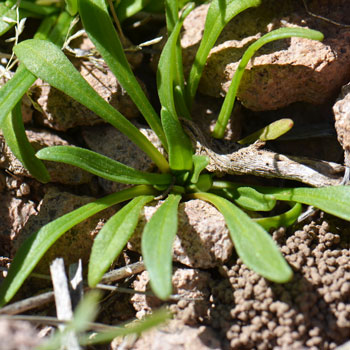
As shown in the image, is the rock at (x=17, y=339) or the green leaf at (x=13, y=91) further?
the green leaf at (x=13, y=91)

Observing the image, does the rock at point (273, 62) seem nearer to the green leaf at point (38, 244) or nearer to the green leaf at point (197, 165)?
the green leaf at point (197, 165)

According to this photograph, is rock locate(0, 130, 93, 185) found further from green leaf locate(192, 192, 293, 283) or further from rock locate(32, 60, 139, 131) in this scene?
green leaf locate(192, 192, 293, 283)

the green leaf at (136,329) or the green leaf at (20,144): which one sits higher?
the green leaf at (20,144)

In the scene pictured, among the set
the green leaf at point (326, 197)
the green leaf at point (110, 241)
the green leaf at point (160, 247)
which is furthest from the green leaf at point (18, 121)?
the green leaf at point (326, 197)

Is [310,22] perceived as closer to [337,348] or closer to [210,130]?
[210,130]

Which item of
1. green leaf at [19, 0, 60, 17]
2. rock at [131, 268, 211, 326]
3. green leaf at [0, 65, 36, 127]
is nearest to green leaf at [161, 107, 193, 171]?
rock at [131, 268, 211, 326]

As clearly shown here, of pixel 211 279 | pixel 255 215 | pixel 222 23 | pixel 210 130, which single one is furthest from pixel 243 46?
pixel 211 279

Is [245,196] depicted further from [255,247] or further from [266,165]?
[255,247]

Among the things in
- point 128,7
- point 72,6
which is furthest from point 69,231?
point 128,7
